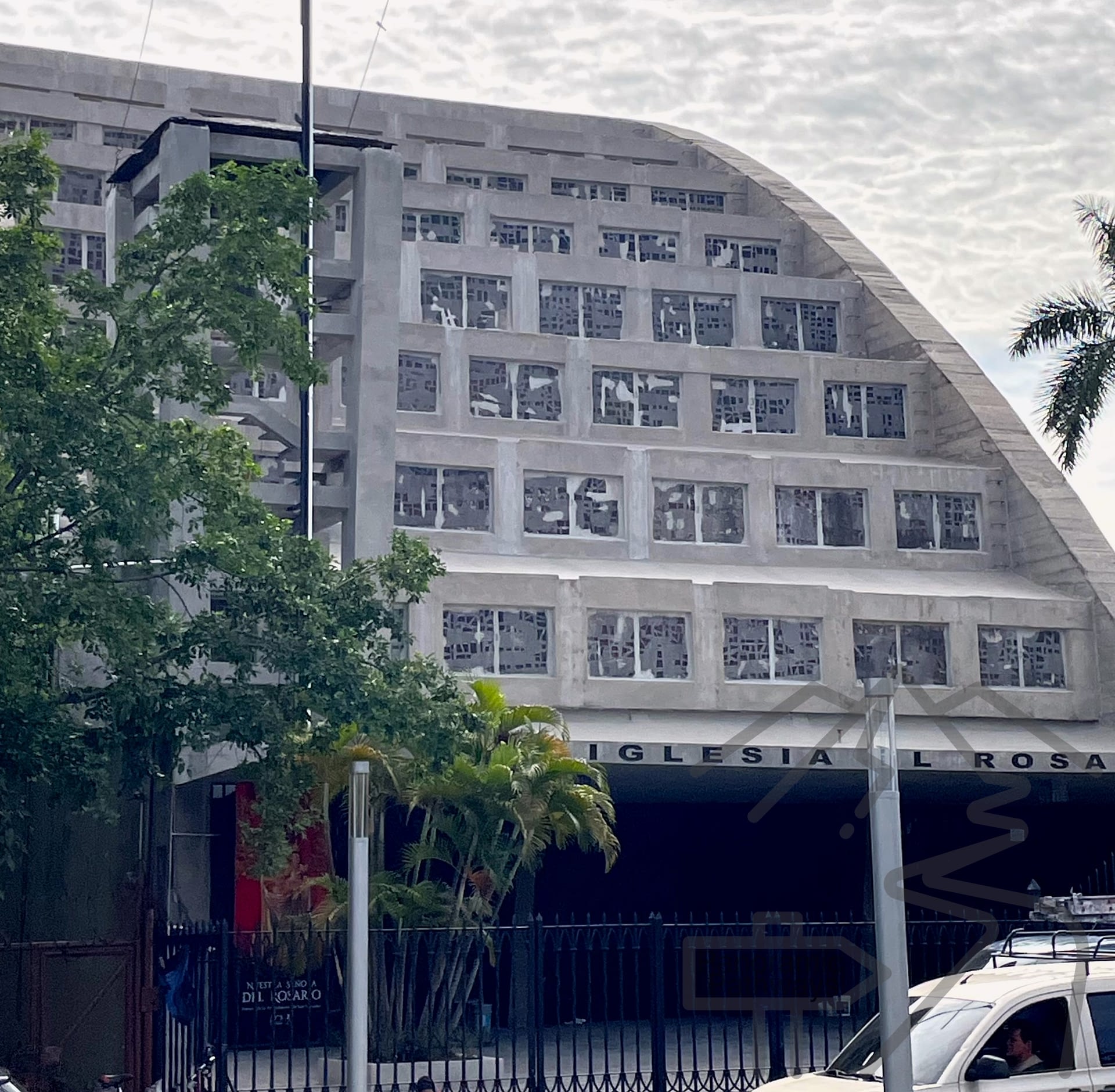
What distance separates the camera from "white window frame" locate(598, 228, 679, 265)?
1839 inches

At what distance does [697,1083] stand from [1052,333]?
13.0 metres

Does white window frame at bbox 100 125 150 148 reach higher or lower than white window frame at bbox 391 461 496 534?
higher

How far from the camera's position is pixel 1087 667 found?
34750 mm

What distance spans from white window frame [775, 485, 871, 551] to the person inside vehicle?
82.4ft

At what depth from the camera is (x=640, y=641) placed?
32375 mm

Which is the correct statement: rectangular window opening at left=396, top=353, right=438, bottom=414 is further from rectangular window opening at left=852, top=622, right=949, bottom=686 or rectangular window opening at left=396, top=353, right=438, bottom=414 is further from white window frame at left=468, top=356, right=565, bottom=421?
rectangular window opening at left=852, top=622, right=949, bottom=686

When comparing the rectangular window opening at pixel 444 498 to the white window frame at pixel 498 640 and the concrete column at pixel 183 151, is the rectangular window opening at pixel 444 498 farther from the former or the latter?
the concrete column at pixel 183 151

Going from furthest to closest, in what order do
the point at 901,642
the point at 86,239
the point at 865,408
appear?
the point at 86,239
the point at 865,408
the point at 901,642

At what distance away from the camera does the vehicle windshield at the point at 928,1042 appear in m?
11.8

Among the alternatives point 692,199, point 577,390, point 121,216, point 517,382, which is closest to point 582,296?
point 577,390

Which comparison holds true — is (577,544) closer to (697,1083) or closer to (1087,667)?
(1087,667)

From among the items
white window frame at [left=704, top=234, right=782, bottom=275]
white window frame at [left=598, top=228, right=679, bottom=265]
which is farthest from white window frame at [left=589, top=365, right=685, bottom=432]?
white window frame at [left=704, top=234, right=782, bottom=275]

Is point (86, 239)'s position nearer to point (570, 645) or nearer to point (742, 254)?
point (742, 254)

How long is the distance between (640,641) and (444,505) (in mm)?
5147
